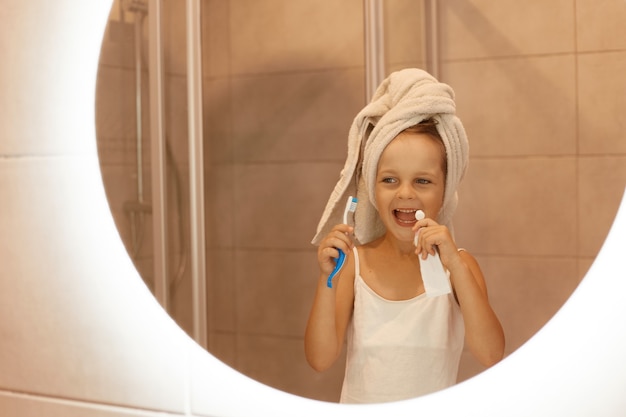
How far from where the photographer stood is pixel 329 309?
0.88 meters

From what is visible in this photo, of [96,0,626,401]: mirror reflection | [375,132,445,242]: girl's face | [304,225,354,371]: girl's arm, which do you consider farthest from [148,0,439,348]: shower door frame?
[375,132,445,242]: girl's face

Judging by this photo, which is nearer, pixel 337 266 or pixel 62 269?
pixel 337 266

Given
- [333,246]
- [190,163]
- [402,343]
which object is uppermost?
[190,163]

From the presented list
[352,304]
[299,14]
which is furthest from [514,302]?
[299,14]

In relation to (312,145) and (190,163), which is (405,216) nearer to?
(312,145)

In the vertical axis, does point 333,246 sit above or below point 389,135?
below

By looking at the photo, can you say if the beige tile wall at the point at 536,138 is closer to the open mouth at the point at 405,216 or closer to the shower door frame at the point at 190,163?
the open mouth at the point at 405,216

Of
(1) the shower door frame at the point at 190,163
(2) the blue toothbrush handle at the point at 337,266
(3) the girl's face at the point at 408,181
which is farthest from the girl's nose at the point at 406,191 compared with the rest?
(1) the shower door frame at the point at 190,163

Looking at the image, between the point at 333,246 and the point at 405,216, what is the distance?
10 centimetres

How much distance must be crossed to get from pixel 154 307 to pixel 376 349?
1.07 ft

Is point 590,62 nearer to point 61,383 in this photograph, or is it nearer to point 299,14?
point 299,14

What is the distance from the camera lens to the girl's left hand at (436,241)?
0.81 m

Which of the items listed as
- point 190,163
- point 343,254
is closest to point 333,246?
point 343,254

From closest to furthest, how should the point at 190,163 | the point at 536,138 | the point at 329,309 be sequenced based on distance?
the point at 536,138, the point at 329,309, the point at 190,163
